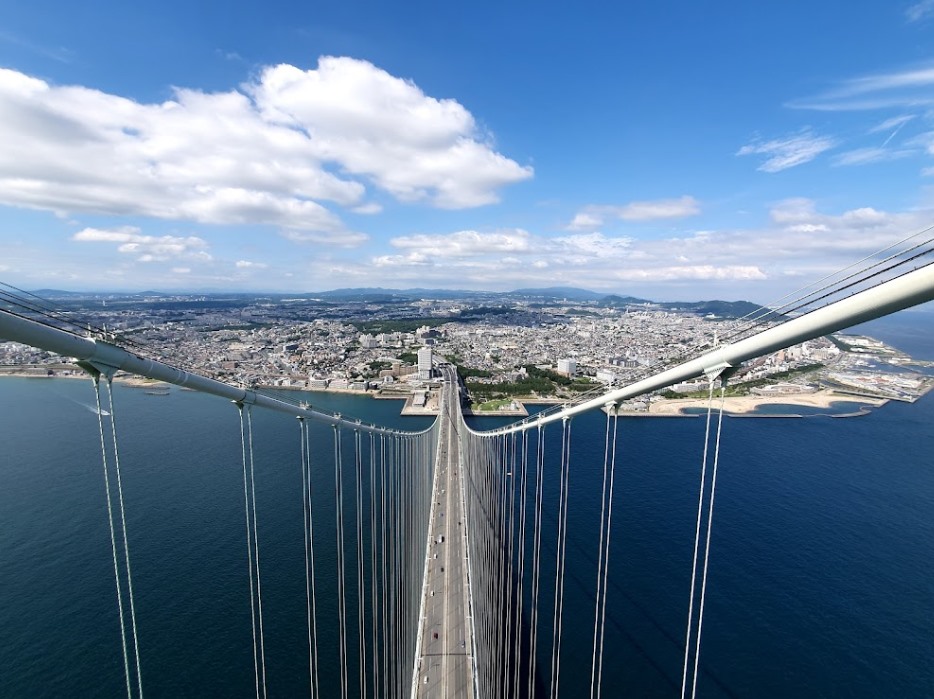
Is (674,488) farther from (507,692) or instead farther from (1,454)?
(1,454)

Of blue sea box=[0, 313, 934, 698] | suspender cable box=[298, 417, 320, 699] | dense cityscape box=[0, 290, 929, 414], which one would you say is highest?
suspender cable box=[298, 417, 320, 699]

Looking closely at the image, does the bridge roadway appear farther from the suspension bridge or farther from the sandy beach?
the sandy beach

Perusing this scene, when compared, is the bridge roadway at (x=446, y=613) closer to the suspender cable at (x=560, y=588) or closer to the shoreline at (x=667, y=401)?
the suspender cable at (x=560, y=588)

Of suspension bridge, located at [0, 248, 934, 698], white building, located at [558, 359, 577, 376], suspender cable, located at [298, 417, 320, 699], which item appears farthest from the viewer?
white building, located at [558, 359, 577, 376]

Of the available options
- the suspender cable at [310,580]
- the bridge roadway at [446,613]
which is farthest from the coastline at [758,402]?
the suspender cable at [310,580]

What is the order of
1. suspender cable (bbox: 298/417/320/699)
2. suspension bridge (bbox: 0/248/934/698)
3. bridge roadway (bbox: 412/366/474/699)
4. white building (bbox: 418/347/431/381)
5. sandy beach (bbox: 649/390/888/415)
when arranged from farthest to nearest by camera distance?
1. white building (bbox: 418/347/431/381)
2. sandy beach (bbox: 649/390/888/415)
3. bridge roadway (bbox: 412/366/474/699)
4. suspender cable (bbox: 298/417/320/699)
5. suspension bridge (bbox: 0/248/934/698)

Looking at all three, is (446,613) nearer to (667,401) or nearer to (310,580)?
(310,580)

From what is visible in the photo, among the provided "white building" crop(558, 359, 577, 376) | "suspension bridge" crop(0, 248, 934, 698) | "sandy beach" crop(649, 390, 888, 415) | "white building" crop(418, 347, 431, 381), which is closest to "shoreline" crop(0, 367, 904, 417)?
"sandy beach" crop(649, 390, 888, 415)
